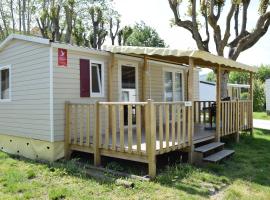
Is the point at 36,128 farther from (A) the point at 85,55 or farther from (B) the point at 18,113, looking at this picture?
(A) the point at 85,55

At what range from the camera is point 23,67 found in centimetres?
810

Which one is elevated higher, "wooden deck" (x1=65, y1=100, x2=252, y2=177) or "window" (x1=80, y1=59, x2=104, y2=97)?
"window" (x1=80, y1=59, x2=104, y2=97)

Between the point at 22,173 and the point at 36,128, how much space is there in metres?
1.73

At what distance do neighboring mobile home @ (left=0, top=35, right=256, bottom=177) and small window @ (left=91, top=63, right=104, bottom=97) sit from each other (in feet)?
0.09

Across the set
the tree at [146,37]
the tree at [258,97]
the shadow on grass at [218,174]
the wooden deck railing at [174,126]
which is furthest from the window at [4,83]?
the tree at [146,37]

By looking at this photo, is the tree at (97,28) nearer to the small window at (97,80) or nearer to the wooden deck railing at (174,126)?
the small window at (97,80)

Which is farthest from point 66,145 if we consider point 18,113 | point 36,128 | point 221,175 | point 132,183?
point 221,175

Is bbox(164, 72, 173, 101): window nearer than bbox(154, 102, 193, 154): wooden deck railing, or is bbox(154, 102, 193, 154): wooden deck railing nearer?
bbox(154, 102, 193, 154): wooden deck railing

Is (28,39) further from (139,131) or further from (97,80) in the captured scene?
(139,131)

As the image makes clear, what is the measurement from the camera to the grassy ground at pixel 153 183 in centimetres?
479

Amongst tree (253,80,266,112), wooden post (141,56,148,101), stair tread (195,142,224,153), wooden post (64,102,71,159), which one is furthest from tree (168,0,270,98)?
tree (253,80,266,112)

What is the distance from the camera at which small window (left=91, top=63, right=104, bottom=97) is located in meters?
8.09

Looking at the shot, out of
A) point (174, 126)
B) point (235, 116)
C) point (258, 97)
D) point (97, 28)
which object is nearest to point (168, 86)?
point (235, 116)

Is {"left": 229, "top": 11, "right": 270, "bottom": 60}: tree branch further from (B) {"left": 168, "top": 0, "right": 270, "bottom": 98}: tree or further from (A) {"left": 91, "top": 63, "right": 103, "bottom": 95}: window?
(A) {"left": 91, "top": 63, "right": 103, "bottom": 95}: window
